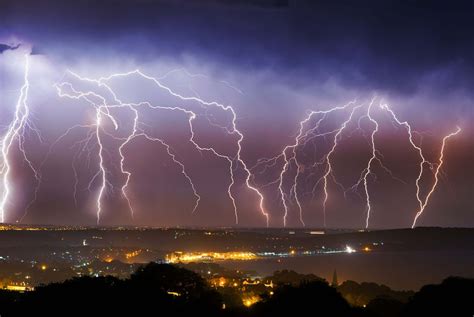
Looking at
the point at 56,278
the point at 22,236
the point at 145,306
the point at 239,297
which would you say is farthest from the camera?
the point at 22,236

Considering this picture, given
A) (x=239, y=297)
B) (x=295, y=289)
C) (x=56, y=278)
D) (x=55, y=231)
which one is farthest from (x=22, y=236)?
(x=295, y=289)

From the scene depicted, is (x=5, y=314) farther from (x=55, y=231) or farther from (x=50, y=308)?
(x=55, y=231)

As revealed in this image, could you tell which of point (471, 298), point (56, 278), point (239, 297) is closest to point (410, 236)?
point (56, 278)

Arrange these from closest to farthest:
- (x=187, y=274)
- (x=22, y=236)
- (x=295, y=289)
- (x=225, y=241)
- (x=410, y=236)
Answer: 1. (x=295, y=289)
2. (x=187, y=274)
3. (x=22, y=236)
4. (x=225, y=241)
5. (x=410, y=236)

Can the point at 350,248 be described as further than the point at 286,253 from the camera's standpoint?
Yes

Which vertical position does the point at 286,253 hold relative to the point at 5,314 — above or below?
below

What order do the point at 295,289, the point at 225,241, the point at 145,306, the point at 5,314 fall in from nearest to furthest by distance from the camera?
the point at 5,314
the point at 145,306
the point at 295,289
the point at 225,241

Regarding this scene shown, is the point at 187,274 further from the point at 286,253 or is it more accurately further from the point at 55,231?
the point at 55,231

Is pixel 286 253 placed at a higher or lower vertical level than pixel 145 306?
lower

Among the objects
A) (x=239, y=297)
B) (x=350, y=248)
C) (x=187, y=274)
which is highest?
(x=187, y=274)
